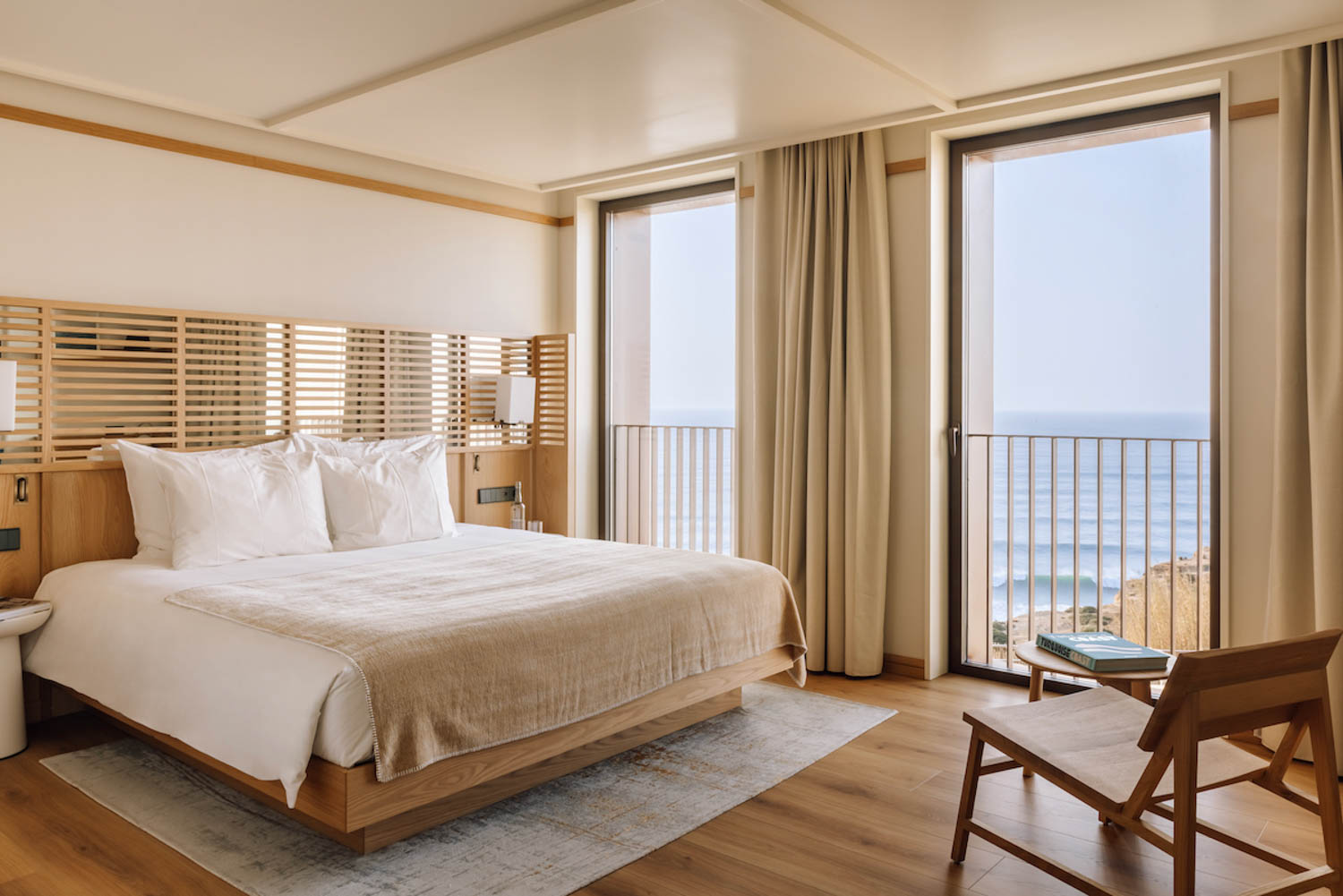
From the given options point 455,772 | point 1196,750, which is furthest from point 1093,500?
point 455,772

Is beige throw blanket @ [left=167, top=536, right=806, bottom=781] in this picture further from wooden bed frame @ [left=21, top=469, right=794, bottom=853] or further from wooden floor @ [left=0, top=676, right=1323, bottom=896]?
wooden floor @ [left=0, top=676, right=1323, bottom=896]

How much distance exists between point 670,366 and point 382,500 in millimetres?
1976

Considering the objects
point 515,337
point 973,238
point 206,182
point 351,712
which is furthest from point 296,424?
point 973,238

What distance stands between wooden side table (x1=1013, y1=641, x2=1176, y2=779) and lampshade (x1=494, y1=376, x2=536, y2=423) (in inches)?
120

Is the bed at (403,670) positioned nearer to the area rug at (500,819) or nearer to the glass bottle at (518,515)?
the area rug at (500,819)

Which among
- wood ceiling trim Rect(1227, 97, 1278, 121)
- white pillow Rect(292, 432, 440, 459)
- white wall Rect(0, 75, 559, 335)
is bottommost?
white pillow Rect(292, 432, 440, 459)

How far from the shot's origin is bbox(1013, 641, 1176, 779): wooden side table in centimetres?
278

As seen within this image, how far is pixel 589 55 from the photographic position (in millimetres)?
3229

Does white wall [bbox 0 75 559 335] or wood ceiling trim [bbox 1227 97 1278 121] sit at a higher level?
wood ceiling trim [bbox 1227 97 1278 121]

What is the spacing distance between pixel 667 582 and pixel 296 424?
2.09 meters

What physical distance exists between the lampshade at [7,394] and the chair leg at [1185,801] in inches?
144

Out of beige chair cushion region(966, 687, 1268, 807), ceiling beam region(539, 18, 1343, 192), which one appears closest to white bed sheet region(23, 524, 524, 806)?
beige chair cushion region(966, 687, 1268, 807)

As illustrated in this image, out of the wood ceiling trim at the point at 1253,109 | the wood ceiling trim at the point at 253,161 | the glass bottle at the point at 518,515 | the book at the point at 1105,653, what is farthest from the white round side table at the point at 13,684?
the wood ceiling trim at the point at 1253,109

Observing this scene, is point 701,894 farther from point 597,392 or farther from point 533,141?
point 597,392
